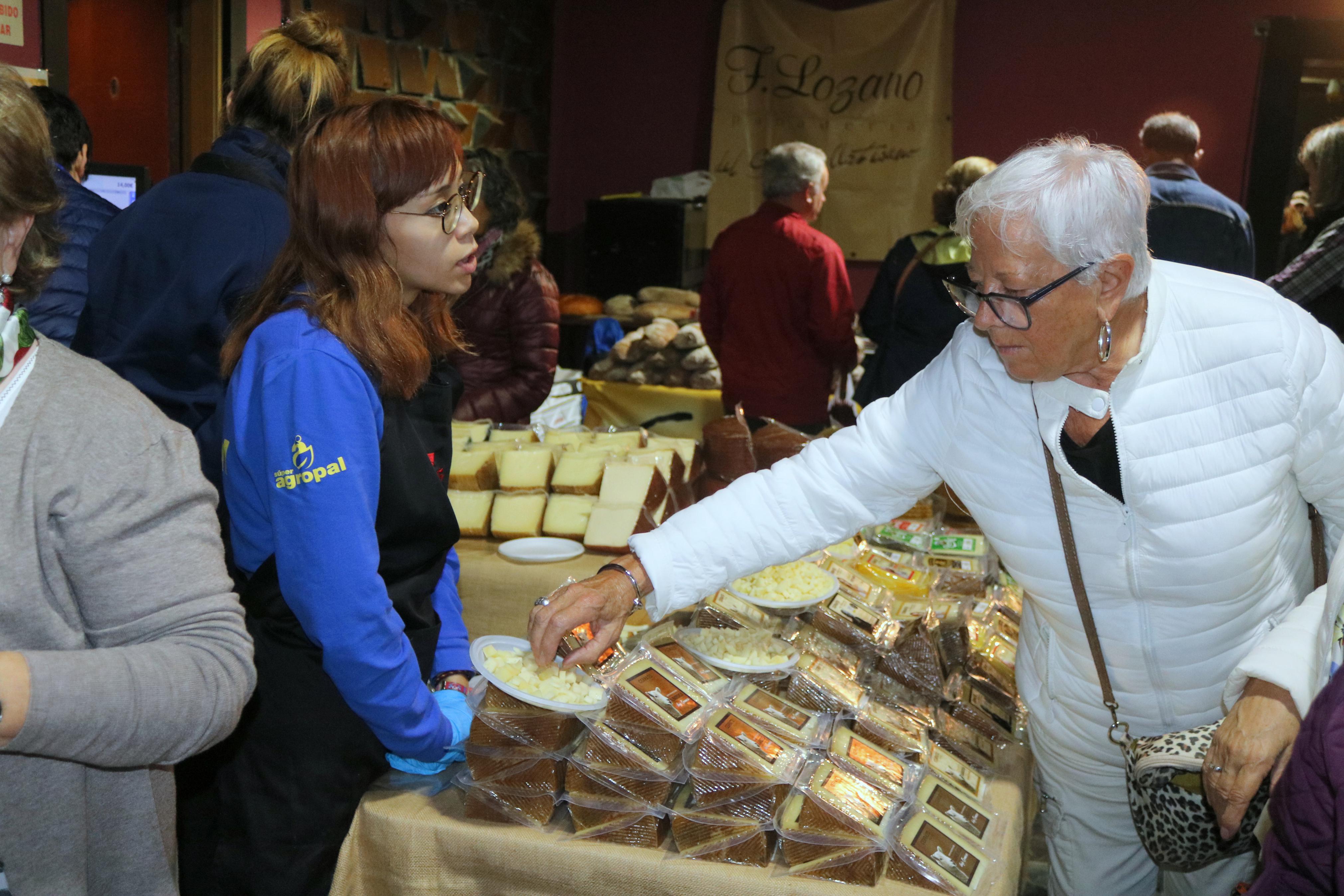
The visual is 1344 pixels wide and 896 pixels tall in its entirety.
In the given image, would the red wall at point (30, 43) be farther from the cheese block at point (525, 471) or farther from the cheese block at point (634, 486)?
the cheese block at point (634, 486)

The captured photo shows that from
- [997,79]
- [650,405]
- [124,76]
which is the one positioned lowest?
[650,405]

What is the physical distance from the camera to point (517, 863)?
1.58 metres

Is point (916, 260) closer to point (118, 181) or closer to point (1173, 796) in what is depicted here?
point (1173, 796)

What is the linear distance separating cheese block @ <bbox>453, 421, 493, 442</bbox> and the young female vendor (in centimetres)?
138

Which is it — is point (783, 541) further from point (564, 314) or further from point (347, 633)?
point (564, 314)

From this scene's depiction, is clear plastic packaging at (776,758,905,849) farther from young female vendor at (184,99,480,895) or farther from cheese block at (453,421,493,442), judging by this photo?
cheese block at (453,421,493,442)

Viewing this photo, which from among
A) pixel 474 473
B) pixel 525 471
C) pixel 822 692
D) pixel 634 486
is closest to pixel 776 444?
pixel 634 486

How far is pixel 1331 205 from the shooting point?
3.59m

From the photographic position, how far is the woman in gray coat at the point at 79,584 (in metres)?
1.03

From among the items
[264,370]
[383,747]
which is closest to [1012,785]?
[383,747]

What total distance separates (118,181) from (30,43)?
1.80ft

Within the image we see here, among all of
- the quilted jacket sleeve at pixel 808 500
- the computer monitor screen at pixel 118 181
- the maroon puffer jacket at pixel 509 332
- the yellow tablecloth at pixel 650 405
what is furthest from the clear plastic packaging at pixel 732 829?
the computer monitor screen at pixel 118 181

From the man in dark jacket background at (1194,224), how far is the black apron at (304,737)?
10.5ft

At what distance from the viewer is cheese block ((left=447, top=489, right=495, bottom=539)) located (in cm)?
277
